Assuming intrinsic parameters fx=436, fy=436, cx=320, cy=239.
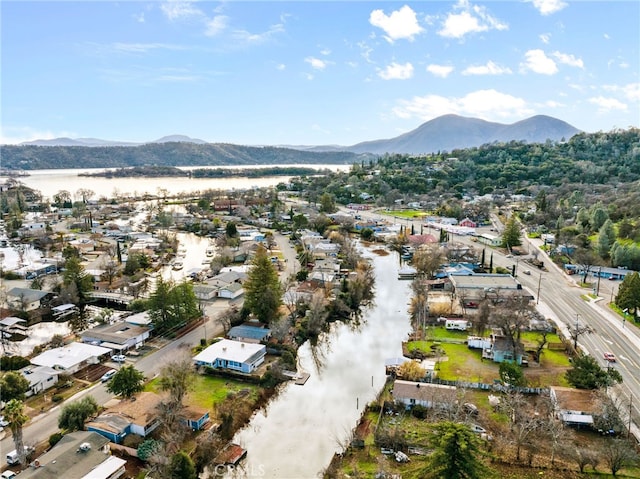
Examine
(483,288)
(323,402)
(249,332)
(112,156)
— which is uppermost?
(112,156)

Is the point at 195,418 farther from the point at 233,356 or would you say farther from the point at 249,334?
the point at 249,334

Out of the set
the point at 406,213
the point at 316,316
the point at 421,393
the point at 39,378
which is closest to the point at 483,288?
the point at 316,316

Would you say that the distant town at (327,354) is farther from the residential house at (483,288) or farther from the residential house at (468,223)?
the residential house at (468,223)

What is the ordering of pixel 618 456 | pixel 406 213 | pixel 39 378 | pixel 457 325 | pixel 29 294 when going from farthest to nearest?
pixel 406 213 < pixel 29 294 < pixel 457 325 < pixel 39 378 < pixel 618 456

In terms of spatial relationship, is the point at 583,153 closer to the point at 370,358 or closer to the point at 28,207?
the point at 370,358

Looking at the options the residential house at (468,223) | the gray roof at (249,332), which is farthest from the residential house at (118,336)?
the residential house at (468,223)
